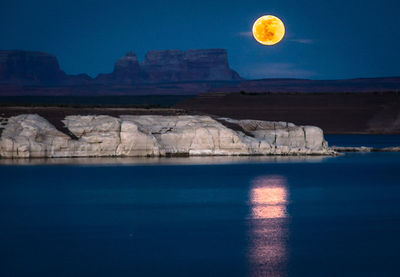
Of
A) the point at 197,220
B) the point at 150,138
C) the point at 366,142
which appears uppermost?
the point at 197,220

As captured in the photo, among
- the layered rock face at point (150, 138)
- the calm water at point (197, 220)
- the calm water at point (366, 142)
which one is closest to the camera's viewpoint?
the calm water at point (197, 220)

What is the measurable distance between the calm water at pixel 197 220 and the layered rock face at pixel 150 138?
7.21 feet

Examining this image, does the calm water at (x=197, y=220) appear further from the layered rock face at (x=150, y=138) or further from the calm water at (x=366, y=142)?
the calm water at (x=366, y=142)

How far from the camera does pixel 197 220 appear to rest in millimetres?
21234

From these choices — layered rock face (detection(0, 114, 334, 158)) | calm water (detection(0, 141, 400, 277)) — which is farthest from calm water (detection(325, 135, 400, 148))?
calm water (detection(0, 141, 400, 277))

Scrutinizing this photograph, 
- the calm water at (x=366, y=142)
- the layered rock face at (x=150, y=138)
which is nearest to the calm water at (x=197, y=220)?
the layered rock face at (x=150, y=138)

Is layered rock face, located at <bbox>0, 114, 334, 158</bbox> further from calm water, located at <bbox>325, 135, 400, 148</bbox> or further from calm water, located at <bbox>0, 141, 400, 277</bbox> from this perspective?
calm water, located at <bbox>325, 135, 400, 148</bbox>

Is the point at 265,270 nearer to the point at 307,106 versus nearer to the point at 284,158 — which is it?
the point at 284,158

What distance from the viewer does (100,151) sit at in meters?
39.1

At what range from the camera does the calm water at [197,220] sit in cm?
1561

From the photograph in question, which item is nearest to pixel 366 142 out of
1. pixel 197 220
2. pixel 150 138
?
pixel 150 138

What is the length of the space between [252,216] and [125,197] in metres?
6.14

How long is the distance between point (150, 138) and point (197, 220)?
18198 millimetres

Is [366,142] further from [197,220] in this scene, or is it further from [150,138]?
[197,220]
